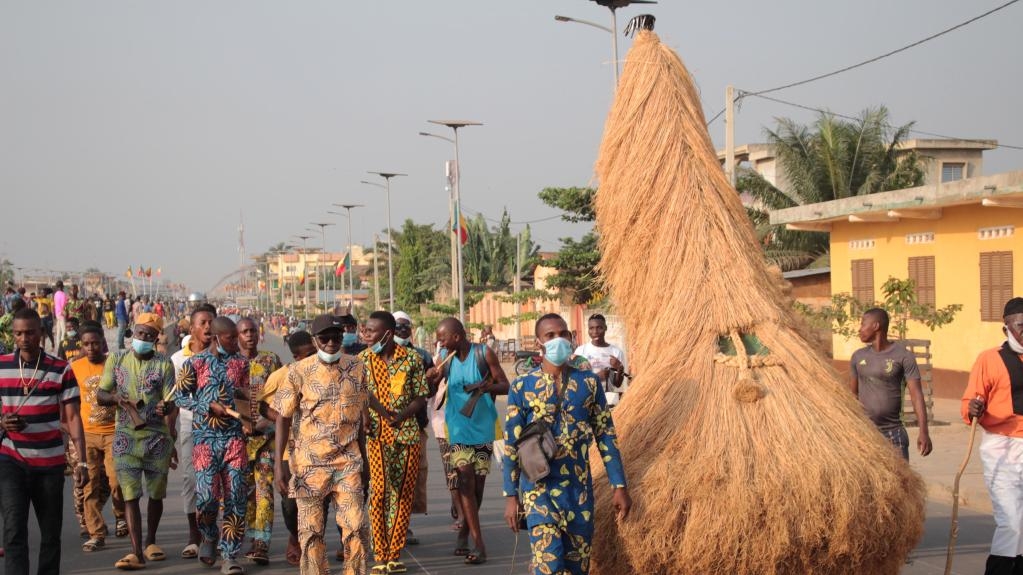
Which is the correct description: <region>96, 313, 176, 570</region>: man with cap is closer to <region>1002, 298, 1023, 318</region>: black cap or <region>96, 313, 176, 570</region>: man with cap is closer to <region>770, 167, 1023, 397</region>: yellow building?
<region>1002, 298, 1023, 318</region>: black cap

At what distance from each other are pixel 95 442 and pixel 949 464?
29.2ft

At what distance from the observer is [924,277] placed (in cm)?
1925

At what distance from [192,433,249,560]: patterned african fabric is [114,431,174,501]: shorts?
0.37 m

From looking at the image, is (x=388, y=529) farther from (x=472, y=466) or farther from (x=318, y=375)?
(x=318, y=375)

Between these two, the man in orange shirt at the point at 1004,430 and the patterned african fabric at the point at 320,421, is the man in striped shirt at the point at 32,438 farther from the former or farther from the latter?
the man in orange shirt at the point at 1004,430

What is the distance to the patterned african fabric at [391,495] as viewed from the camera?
738 cm

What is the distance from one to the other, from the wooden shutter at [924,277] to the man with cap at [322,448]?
1494 cm

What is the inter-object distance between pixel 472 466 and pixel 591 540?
7.50ft

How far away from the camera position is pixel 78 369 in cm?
854

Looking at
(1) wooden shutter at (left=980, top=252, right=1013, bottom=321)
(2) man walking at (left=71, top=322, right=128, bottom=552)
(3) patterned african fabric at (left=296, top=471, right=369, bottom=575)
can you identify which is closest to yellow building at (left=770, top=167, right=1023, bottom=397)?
(1) wooden shutter at (left=980, top=252, right=1013, bottom=321)

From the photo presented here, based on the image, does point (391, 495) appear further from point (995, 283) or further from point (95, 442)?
point (995, 283)

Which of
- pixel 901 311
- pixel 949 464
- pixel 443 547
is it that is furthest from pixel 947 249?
pixel 443 547

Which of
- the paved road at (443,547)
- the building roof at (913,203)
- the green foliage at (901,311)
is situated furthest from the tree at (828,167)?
the paved road at (443,547)

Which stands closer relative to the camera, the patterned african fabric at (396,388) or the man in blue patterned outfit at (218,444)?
the patterned african fabric at (396,388)
